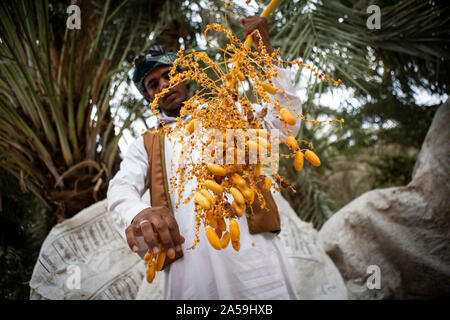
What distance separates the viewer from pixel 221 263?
3.50 ft

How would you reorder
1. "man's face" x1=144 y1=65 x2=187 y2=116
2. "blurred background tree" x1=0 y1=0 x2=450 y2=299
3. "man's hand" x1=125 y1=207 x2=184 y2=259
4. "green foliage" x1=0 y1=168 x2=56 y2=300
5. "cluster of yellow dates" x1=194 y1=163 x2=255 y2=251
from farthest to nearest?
1. "green foliage" x1=0 y1=168 x2=56 y2=300
2. "blurred background tree" x1=0 y1=0 x2=450 y2=299
3. "man's face" x1=144 y1=65 x2=187 y2=116
4. "man's hand" x1=125 y1=207 x2=184 y2=259
5. "cluster of yellow dates" x1=194 y1=163 x2=255 y2=251

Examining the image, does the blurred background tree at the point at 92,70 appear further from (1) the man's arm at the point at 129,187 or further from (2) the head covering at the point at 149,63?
(1) the man's arm at the point at 129,187

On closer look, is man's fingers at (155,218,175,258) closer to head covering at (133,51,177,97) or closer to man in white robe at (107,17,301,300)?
man in white robe at (107,17,301,300)

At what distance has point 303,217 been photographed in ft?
10.9

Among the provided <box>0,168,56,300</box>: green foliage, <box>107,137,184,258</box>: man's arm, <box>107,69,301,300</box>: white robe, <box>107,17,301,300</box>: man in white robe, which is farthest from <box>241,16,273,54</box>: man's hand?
<box>0,168,56,300</box>: green foliage

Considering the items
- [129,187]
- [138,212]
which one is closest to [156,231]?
[138,212]

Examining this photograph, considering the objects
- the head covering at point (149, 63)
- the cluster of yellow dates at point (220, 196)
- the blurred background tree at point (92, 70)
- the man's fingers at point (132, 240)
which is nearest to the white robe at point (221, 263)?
the man's fingers at point (132, 240)

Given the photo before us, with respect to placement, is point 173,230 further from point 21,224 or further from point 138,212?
point 21,224

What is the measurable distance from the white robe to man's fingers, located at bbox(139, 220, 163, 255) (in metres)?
0.17

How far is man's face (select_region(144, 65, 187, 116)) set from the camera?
128 centimetres

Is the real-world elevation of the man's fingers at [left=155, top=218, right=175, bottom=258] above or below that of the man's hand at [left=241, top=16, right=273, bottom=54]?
below

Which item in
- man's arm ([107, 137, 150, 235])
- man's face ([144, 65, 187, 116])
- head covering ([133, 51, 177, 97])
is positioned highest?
head covering ([133, 51, 177, 97])
